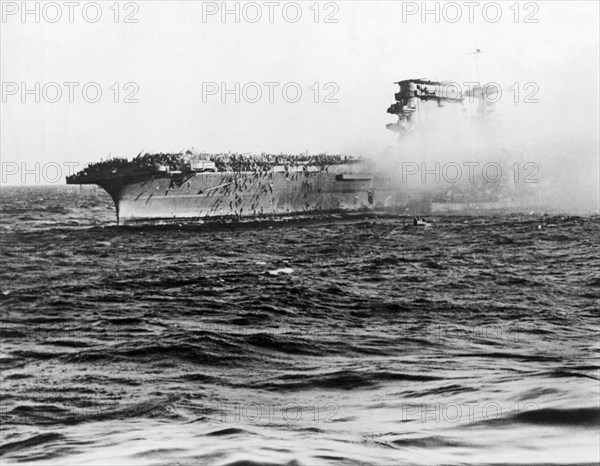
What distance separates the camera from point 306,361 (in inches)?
344

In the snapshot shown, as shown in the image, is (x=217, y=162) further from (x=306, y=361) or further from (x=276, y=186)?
(x=306, y=361)

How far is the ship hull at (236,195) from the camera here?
41312mm

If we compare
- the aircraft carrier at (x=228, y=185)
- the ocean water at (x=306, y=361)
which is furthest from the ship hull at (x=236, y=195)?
the ocean water at (x=306, y=361)

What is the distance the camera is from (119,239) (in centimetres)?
3297

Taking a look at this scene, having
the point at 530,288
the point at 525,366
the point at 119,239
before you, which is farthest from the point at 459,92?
the point at 525,366

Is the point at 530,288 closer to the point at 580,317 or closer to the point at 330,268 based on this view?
the point at 580,317

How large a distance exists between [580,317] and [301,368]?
5.43 metres

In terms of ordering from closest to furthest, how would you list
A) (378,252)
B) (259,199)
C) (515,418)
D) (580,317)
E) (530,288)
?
(515,418)
(580,317)
(530,288)
(378,252)
(259,199)

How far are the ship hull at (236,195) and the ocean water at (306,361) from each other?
19590mm

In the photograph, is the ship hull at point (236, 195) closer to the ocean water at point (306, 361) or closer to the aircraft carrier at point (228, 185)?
the aircraft carrier at point (228, 185)

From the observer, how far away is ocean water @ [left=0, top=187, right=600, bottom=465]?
451cm

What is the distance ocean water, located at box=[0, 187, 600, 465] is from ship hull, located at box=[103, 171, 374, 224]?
19.6 meters

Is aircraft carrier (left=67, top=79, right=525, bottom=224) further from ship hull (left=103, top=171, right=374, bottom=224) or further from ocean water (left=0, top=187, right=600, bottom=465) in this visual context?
ocean water (left=0, top=187, right=600, bottom=465)

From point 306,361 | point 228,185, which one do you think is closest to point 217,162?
point 228,185
